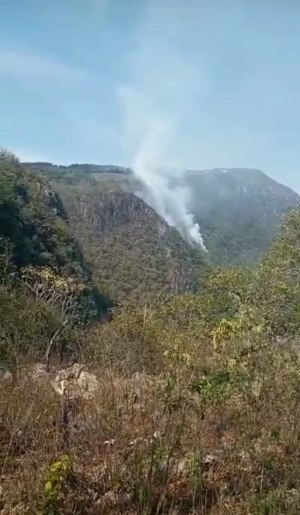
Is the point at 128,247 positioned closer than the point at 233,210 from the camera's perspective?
Yes

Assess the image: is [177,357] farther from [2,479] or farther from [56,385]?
[2,479]

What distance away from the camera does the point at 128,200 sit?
8012 centimetres

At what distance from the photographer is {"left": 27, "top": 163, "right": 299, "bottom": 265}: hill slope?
291 ft

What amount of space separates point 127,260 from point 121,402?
46.5m

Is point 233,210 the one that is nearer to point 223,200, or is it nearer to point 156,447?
point 223,200

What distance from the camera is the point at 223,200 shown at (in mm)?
148125

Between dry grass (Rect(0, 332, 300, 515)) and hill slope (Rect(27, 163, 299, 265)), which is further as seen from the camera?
hill slope (Rect(27, 163, 299, 265))

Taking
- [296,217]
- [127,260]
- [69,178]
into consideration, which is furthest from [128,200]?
[296,217]

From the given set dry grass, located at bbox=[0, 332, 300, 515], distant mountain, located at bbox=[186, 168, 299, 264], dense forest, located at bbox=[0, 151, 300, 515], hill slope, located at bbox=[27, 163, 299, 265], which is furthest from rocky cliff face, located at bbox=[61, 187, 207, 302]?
dry grass, located at bbox=[0, 332, 300, 515]

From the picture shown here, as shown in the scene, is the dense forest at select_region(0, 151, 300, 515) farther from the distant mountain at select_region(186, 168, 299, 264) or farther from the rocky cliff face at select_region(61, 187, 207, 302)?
the distant mountain at select_region(186, 168, 299, 264)

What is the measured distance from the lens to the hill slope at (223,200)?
8869cm

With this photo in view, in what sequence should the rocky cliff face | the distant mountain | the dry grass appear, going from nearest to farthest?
the dry grass
the rocky cliff face
the distant mountain

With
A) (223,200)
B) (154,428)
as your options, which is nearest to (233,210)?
(223,200)

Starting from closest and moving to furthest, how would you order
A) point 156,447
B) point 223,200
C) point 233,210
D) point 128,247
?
point 156,447, point 128,247, point 233,210, point 223,200
